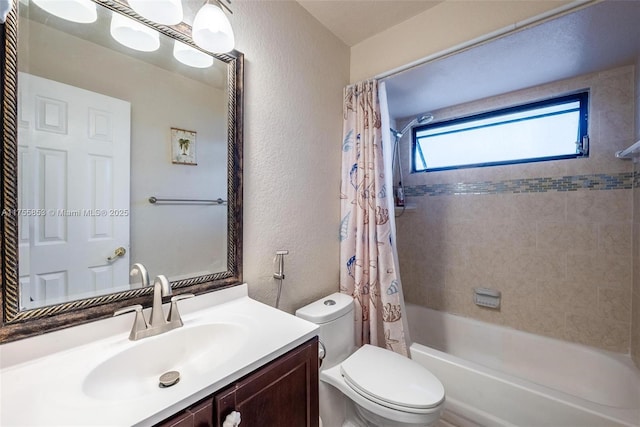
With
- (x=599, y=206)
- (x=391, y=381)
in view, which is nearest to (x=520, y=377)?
(x=391, y=381)

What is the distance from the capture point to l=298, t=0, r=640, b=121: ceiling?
1187 mm

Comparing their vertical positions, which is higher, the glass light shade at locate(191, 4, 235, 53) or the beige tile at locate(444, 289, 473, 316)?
the glass light shade at locate(191, 4, 235, 53)

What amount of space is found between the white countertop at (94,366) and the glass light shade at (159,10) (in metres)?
1.03

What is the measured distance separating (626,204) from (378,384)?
1.85 m

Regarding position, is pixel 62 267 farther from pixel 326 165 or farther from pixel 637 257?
pixel 637 257

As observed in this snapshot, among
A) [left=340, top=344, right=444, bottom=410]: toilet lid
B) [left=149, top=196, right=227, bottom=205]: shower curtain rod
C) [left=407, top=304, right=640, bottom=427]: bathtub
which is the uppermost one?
[left=149, top=196, right=227, bottom=205]: shower curtain rod

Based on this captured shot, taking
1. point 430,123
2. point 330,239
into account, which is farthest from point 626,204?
point 330,239

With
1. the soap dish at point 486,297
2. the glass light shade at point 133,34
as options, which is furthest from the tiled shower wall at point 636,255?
the glass light shade at point 133,34

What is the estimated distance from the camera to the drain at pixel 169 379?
28.9 inches

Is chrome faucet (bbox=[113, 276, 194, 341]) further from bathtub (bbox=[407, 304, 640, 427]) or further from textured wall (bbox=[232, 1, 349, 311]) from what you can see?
bathtub (bbox=[407, 304, 640, 427])

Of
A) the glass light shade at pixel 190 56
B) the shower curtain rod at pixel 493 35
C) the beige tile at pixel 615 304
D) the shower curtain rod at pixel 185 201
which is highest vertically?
the shower curtain rod at pixel 493 35

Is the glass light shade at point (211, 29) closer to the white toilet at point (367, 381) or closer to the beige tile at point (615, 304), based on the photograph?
the white toilet at point (367, 381)

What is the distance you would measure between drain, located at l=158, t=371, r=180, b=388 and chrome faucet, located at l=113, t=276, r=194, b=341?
0.14 metres

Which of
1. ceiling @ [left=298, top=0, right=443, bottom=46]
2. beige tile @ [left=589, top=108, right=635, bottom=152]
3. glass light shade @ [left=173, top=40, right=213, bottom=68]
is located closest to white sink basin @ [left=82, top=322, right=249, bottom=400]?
glass light shade @ [left=173, top=40, right=213, bottom=68]
